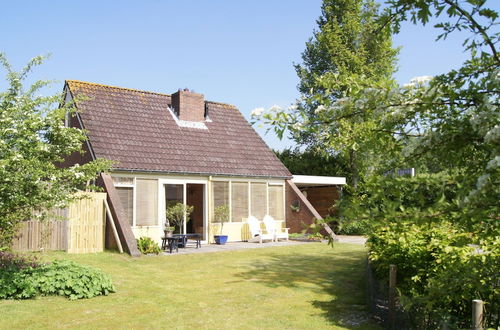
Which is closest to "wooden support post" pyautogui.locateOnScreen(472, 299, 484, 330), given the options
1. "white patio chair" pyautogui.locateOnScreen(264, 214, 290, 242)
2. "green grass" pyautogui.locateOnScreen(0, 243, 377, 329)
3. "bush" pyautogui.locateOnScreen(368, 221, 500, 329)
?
"bush" pyautogui.locateOnScreen(368, 221, 500, 329)

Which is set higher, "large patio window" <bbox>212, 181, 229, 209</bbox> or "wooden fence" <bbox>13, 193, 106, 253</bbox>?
"large patio window" <bbox>212, 181, 229, 209</bbox>

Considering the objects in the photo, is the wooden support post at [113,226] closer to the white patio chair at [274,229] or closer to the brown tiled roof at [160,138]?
the brown tiled roof at [160,138]

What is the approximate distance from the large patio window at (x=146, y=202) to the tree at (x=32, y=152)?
25.5 feet

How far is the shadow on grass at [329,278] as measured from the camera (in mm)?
7938

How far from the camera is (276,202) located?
22.5m

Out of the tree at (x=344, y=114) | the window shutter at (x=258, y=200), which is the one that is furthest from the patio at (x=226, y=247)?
the tree at (x=344, y=114)

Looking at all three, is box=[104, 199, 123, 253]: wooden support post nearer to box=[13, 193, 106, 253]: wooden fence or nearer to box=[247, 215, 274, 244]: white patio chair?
box=[13, 193, 106, 253]: wooden fence

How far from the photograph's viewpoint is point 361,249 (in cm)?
1769

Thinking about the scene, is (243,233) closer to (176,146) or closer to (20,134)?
(176,146)

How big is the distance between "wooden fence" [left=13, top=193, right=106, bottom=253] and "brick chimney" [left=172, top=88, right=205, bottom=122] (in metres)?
7.57

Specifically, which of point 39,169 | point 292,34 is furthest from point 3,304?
point 292,34

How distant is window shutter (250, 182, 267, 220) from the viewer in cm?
2152

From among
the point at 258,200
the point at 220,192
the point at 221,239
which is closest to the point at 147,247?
the point at 221,239

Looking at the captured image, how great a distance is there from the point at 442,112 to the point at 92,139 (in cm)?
1671
